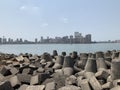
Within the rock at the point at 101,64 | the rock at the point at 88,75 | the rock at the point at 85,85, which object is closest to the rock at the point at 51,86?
the rock at the point at 85,85

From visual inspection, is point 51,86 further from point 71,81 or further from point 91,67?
point 91,67

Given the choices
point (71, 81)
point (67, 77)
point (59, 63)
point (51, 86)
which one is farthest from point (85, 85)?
point (59, 63)

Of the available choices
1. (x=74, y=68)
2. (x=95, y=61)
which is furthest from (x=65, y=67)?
(x=95, y=61)

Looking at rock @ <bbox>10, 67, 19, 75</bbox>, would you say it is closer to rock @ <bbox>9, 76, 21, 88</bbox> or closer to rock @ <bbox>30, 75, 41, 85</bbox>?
rock @ <bbox>9, 76, 21, 88</bbox>

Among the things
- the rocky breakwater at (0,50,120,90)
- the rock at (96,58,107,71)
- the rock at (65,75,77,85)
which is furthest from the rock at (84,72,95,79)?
the rock at (96,58,107,71)

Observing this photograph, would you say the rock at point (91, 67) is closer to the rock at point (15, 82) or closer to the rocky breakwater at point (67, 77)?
the rocky breakwater at point (67, 77)

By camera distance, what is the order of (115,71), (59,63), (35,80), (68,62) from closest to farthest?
(115,71)
(35,80)
(68,62)
(59,63)

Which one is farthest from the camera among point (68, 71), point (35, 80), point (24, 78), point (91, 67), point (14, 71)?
point (14, 71)

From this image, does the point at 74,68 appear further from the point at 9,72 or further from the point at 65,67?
the point at 9,72

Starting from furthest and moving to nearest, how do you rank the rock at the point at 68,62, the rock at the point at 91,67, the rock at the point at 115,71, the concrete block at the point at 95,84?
the rock at the point at 68,62 < the rock at the point at 91,67 < the rock at the point at 115,71 < the concrete block at the point at 95,84

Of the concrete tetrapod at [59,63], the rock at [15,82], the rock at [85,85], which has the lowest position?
the rock at [15,82]

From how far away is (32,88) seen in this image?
7719 millimetres

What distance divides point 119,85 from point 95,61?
311cm

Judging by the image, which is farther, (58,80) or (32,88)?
(58,80)
